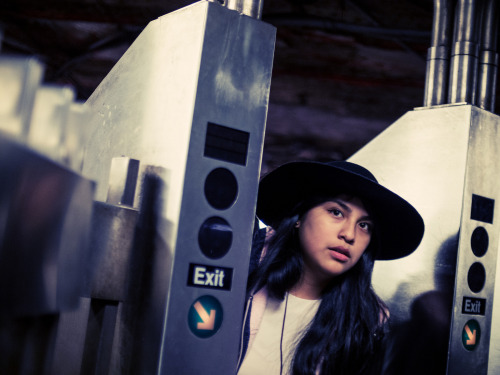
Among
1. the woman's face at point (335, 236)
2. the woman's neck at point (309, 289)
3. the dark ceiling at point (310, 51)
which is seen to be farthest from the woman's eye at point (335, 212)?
Answer: the dark ceiling at point (310, 51)

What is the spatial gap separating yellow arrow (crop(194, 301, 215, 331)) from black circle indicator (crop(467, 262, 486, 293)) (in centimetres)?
80

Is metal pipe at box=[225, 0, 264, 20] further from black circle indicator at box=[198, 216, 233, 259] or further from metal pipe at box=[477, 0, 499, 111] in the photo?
metal pipe at box=[477, 0, 499, 111]

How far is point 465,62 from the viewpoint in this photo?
1641mm

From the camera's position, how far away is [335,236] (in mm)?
1510

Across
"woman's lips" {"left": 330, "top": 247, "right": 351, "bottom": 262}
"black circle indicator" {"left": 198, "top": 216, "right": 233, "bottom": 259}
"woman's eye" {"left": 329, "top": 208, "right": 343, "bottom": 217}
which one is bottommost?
"black circle indicator" {"left": 198, "top": 216, "right": 233, "bottom": 259}

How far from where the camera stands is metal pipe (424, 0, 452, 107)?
1.69 meters

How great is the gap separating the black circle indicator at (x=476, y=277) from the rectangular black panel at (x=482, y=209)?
117mm

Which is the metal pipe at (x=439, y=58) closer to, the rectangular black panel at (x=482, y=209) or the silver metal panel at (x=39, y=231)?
the rectangular black panel at (x=482, y=209)

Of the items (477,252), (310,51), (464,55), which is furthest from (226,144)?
(310,51)

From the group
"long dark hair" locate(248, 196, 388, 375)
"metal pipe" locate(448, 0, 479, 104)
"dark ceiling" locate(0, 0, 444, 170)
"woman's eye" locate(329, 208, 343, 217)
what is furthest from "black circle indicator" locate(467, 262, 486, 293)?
"dark ceiling" locate(0, 0, 444, 170)

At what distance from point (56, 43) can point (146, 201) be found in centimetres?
329

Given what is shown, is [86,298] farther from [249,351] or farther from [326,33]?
[326,33]

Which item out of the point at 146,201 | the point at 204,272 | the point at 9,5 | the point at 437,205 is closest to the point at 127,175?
the point at 146,201

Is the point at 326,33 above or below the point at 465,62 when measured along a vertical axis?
above
